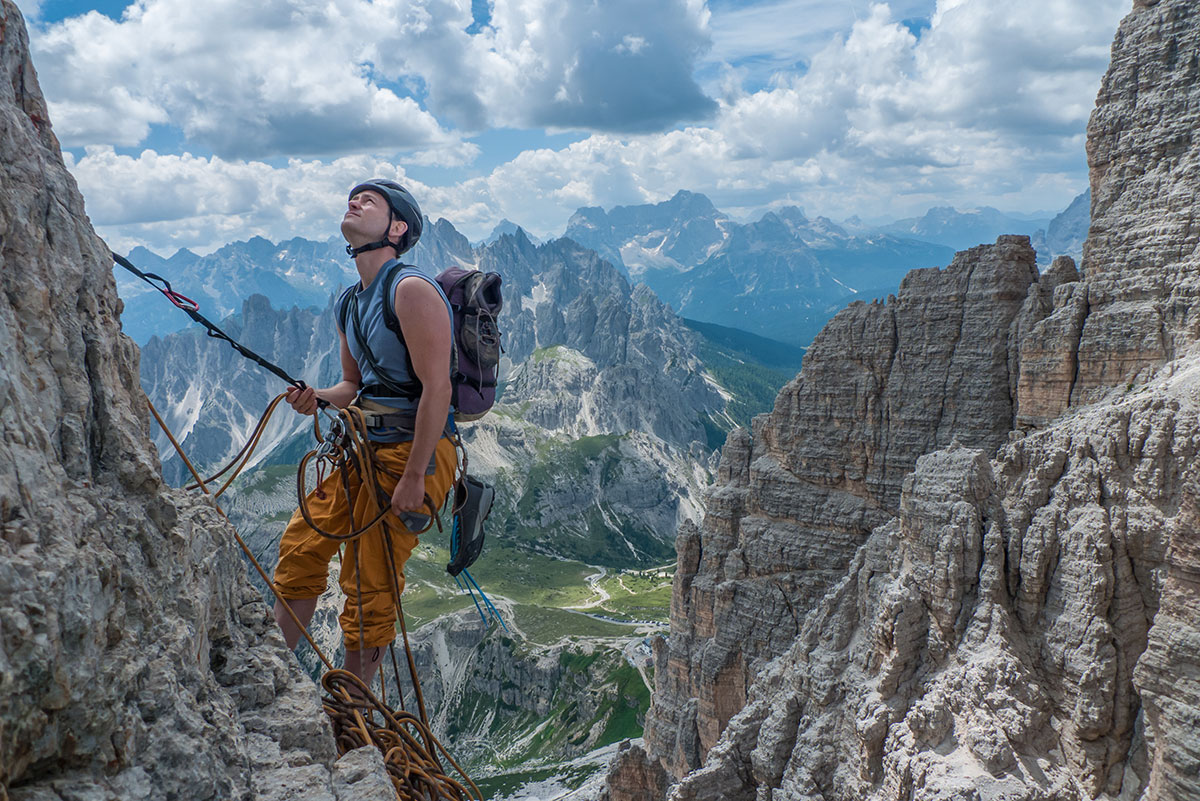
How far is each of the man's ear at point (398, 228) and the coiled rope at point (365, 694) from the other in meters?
2.44

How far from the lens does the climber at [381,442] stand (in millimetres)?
8609

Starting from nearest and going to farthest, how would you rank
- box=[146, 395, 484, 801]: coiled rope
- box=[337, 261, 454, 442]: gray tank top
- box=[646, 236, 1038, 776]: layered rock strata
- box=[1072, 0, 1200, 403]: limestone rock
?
box=[146, 395, 484, 801]: coiled rope → box=[337, 261, 454, 442]: gray tank top → box=[1072, 0, 1200, 403]: limestone rock → box=[646, 236, 1038, 776]: layered rock strata

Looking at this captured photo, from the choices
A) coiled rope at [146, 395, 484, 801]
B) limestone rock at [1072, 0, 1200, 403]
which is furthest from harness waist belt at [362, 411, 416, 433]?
limestone rock at [1072, 0, 1200, 403]

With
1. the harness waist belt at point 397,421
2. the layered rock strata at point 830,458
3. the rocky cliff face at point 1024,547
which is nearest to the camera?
the harness waist belt at point 397,421

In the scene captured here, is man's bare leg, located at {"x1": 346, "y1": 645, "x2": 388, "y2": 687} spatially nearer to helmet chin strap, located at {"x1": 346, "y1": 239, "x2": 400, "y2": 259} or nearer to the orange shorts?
the orange shorts

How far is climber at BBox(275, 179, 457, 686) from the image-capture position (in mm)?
8609

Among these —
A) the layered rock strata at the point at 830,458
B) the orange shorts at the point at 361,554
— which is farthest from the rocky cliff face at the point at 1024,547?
the orange shorts at the point at 361,554

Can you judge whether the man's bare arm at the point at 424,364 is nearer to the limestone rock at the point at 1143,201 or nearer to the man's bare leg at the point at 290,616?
the man's bare leg at the point at 290,616

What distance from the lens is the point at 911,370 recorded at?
168 feet

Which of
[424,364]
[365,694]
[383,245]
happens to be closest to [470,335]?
[424,364]

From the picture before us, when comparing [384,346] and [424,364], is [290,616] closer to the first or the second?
[384,346]

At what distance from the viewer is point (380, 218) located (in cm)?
970

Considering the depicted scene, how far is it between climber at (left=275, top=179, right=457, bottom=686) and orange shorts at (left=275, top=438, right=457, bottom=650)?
0.04 ft

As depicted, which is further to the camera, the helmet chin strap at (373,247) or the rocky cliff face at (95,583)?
the helmet chin strap at (373,247)
